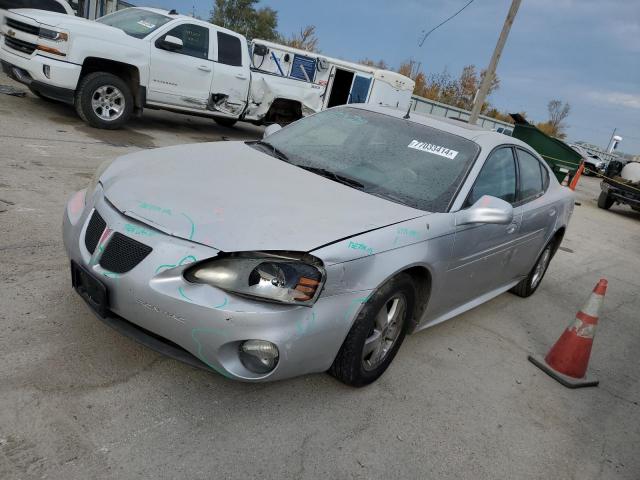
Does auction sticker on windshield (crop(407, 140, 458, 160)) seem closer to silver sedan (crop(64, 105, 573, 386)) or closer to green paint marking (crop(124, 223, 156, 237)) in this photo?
silver sedan (crop(64, 105, 573, 386))

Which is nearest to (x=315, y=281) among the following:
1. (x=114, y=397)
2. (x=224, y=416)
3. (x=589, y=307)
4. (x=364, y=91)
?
(x=224, y=416)

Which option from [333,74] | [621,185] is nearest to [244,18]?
[333,74]

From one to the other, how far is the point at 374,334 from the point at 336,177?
3.41ft

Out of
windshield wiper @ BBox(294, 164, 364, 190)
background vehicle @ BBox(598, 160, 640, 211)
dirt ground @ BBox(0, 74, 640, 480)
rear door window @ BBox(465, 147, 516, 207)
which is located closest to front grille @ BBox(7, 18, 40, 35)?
dirt ground @ BBox(0, 74, 640, 480)

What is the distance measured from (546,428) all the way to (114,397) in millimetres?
2462

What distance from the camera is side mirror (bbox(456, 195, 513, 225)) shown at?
3.28 metres

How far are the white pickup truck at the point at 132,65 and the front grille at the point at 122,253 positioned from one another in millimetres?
6233

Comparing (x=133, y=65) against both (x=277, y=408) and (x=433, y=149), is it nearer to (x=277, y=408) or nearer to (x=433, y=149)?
(x=433, y=149)

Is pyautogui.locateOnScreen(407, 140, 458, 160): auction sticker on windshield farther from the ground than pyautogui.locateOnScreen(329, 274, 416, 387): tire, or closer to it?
farther from the ground

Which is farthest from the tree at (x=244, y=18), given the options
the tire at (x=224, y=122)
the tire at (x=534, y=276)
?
the tire at (x=534, y=276)

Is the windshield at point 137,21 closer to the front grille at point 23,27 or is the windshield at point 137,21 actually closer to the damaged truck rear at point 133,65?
the damaged truck rear at point 133,65

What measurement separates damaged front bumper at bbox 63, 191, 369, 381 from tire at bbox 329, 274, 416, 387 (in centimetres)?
17

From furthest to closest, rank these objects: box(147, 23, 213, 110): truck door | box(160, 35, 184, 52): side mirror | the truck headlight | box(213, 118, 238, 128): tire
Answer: box(213, 118, 238, 128): tire → box(147, 23, 213, 110): truck door → box(160, 35, 184, 52): side mirror → the truck headlight

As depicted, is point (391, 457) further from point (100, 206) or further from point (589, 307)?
point (589, 307)
